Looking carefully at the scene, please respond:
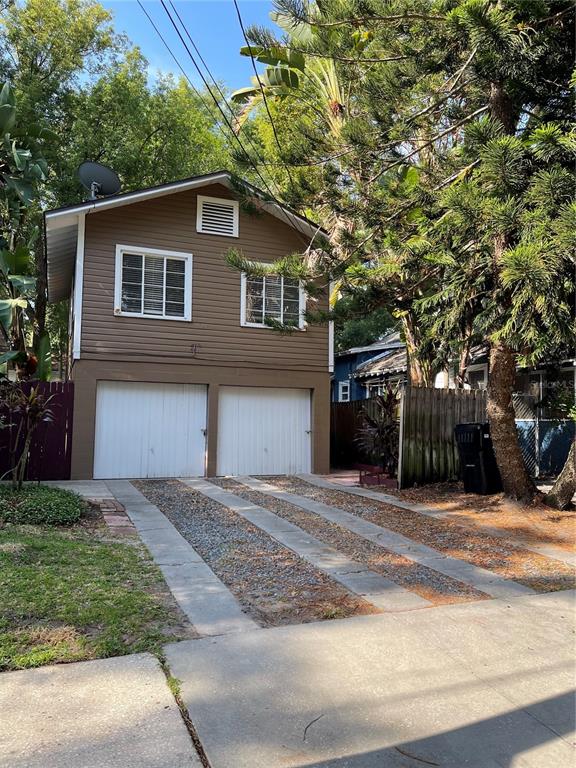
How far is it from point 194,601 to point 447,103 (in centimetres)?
832

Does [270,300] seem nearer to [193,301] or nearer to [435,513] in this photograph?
[193,301]

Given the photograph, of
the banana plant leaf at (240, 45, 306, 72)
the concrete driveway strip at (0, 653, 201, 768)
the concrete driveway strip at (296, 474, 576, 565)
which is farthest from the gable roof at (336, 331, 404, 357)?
the concrete driveway strip at (0, 653, 201, 768)

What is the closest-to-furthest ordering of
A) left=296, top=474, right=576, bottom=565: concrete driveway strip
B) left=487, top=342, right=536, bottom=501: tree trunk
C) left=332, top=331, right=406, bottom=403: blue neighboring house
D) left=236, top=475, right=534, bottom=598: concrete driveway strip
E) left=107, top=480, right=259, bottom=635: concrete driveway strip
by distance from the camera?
left=107, top=480, right=259, bottom=635: concrete driveway strip < left=236, top=475, right=534, bottom=598: concrete driveway strip < left=296, top=474, right=576, bottom=565: concrete driveway strip < left=487, top=342, right=536, bottom=501: tree trunk < left=332, top=331, right=406, bottom=403: blue neighboring house

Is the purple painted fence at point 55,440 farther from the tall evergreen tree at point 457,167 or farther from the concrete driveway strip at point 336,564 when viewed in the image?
the tall evergreen tree at point 457,167

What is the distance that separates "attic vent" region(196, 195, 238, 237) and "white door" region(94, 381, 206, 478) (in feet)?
11.8

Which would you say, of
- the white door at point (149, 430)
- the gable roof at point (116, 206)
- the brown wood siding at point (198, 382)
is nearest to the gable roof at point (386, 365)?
the brown wood siding at point (198, 382)

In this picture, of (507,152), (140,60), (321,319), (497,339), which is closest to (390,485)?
(321,319)

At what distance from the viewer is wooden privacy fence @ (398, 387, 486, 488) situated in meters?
10.2

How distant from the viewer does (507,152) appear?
251 inches

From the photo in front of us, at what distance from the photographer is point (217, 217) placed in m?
12.5

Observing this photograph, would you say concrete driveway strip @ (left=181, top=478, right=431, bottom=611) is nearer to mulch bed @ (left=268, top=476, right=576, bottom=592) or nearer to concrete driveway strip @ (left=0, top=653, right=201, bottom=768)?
mulch bed @ (left=268, top=476, right=576, bottom=592)

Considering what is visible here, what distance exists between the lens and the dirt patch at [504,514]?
6727mm

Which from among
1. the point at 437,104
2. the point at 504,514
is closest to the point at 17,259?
the point at 437,104

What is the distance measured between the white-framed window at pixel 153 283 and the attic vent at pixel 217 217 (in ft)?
2.87
